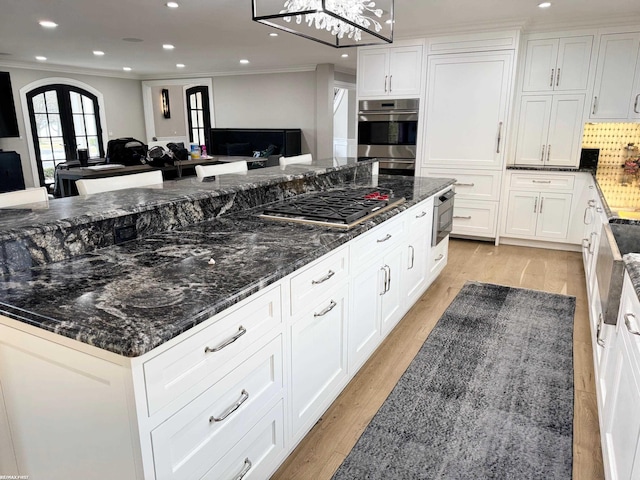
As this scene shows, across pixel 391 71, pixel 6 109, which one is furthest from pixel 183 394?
pixel 6 109

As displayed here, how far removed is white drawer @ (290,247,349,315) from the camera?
5.46ft

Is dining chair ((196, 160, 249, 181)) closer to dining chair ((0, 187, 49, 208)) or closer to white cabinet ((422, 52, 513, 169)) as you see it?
dining chair ((0, 187, 49, 208))

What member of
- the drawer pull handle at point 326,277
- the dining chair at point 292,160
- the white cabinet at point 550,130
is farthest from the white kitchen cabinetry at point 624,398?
the white cabinet at point 550,130

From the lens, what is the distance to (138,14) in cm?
447

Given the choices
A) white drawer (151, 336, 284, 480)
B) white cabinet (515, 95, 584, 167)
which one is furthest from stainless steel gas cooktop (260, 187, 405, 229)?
white cabinet (515, 95, 584, 167)

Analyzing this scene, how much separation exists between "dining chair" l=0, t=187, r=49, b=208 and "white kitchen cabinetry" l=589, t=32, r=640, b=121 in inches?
195

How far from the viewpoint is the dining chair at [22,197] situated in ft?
6.13

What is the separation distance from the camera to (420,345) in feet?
9.26

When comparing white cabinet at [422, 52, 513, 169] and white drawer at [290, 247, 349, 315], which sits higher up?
white cabinet at [422, 52, 513, 169]

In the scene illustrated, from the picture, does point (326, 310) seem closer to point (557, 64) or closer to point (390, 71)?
point (390, 71)

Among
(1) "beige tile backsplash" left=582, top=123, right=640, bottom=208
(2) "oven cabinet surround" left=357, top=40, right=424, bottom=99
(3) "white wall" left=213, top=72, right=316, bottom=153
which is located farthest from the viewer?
(3) "white wall" left=213, top=72, right=316, bottom=153

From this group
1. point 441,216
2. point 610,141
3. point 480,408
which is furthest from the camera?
point 610,141

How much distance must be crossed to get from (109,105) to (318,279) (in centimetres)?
1026

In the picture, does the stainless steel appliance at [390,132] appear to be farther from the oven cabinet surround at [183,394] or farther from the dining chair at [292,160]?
the oven cabinet surround at [183,394]
